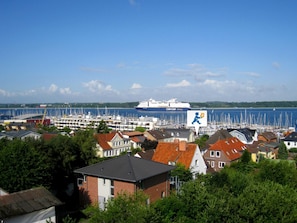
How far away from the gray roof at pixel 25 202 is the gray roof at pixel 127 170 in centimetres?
482

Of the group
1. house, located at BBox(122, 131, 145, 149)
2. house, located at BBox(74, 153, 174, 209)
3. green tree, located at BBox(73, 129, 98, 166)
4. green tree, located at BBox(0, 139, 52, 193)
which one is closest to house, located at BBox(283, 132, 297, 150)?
house, located at BBox(122, 131, 145, 149)

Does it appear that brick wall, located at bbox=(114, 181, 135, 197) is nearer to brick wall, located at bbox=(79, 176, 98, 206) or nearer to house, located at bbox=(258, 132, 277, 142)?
brick wall, located at bbox=(79, 176, 98, 206)

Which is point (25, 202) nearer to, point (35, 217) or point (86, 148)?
point (35, 217)

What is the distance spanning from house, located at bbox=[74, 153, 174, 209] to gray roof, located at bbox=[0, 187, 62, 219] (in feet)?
14.6

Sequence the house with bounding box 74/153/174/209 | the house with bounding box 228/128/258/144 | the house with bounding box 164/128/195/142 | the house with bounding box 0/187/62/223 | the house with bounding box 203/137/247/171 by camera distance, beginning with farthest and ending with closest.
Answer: the house with bounding box 164/128/195/142 → the house with bounding box 228/128/258/144 → the house with bounding box 203/137/247/171 → the house with bounding box 74/153/174/209 → the house with bounding box 0/187/62/223

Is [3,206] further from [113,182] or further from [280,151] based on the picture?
[280,151]

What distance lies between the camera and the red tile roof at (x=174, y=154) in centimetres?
3255

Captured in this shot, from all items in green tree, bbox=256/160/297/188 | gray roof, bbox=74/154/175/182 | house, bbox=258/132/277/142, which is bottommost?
house, bbox=258/132/277/142

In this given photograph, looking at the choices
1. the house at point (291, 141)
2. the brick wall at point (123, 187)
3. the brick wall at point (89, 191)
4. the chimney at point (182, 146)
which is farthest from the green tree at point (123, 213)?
the house at point (291, 141)

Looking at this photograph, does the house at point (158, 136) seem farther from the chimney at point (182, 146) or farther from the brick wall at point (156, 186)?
the brick wall at point (156, 186)

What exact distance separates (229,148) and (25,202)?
29.6 m

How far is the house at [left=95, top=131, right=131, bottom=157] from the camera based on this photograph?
52781 millimetres

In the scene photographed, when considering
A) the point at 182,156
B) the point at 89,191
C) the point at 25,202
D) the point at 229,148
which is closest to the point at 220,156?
the point at 229,148

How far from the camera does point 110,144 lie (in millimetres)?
55188
